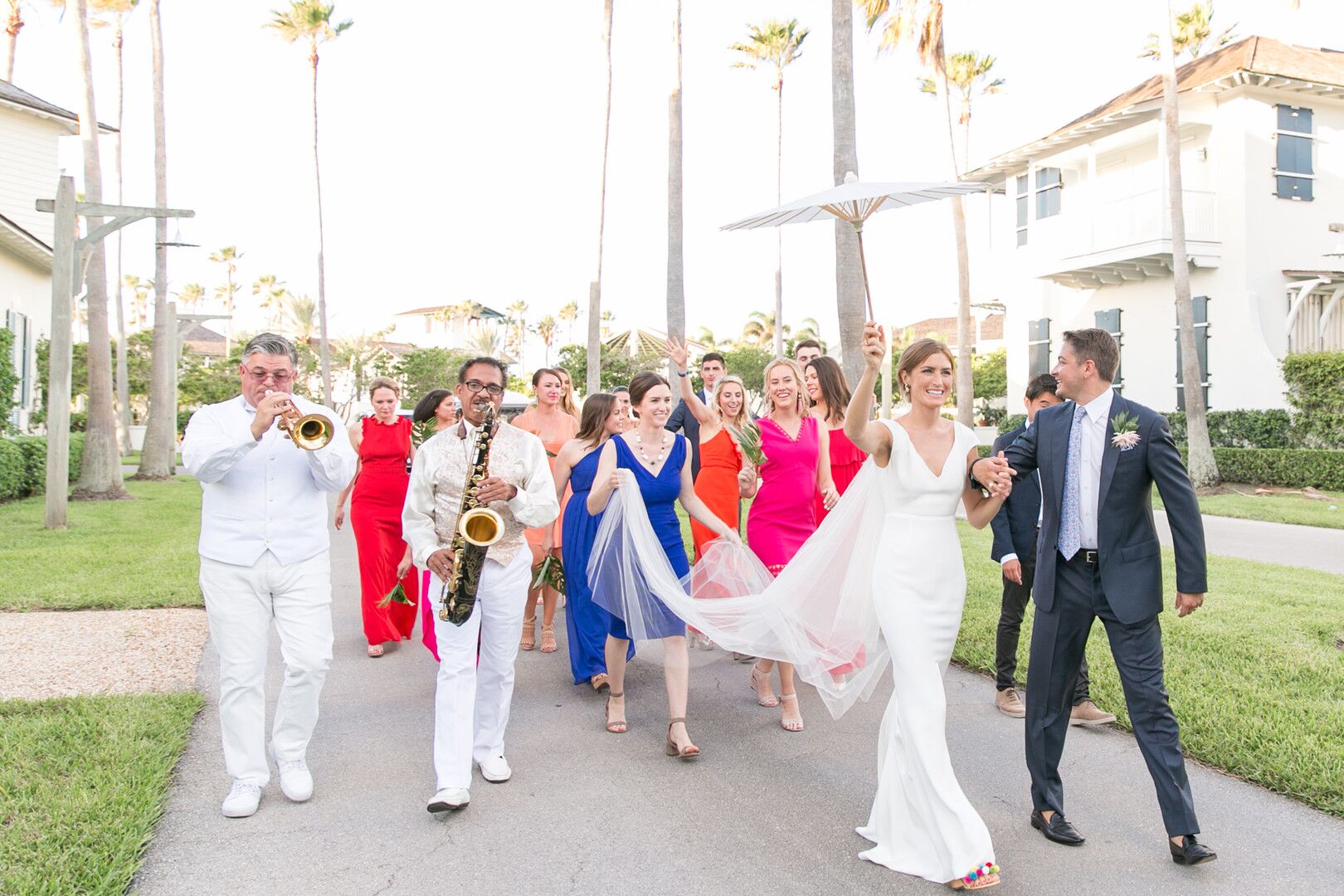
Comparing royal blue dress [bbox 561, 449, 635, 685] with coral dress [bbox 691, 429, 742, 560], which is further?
coral dress [bbox 691, 429, 742, 560]

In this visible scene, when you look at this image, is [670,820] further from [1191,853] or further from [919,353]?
[919,353]

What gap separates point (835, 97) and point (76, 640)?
34.4 ft

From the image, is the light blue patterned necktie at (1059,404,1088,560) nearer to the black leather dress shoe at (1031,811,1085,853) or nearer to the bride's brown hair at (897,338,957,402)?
the bride's brown hair at (897,338,957,402)

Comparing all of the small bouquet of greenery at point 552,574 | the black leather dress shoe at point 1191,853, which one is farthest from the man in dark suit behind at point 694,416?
the black leather dress shoe at point 1191,853

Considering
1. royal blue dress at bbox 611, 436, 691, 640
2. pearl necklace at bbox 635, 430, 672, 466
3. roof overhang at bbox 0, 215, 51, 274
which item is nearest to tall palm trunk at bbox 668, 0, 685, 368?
roof overhang at bbox 0, 215, 51, 274

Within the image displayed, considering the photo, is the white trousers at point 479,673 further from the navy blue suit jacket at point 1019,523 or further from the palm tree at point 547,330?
the palm tree at point 547,330

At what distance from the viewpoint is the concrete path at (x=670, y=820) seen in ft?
13.0

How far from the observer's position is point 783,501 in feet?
22.2

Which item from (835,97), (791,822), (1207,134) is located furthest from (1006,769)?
(1207,134)

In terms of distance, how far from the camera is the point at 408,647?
27.3 ft

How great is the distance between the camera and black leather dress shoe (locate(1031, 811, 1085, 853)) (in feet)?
13.9

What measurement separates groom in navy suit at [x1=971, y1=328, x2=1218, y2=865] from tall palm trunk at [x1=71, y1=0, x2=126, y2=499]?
66.6ft

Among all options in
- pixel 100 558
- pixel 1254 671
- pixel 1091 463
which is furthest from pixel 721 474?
pixel 100 558

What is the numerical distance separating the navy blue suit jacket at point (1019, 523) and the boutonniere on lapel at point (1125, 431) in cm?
185
